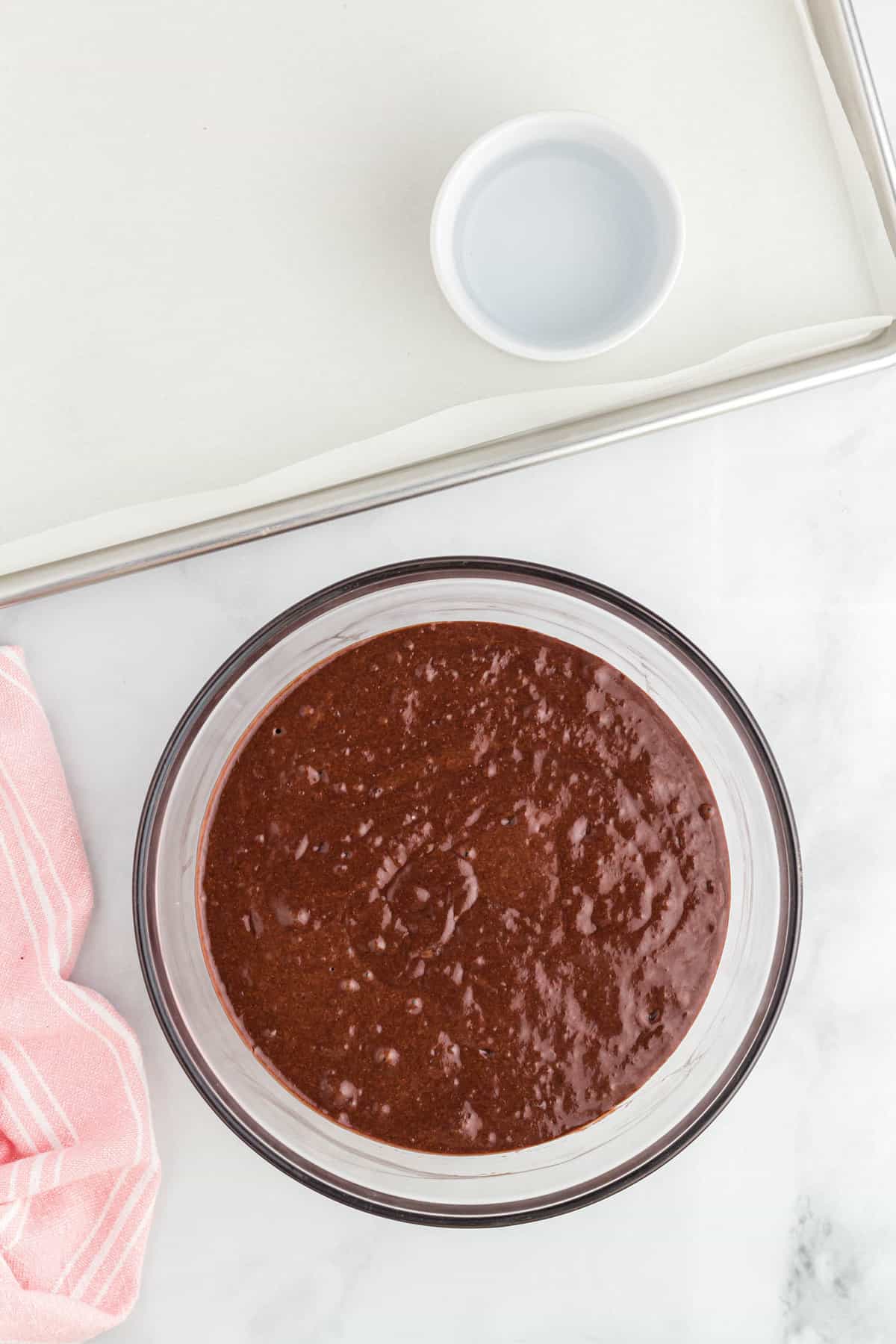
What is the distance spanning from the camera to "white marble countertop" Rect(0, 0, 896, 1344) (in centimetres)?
111

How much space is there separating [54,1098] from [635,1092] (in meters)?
0.62

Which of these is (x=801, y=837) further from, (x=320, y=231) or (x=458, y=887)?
(x=320, y=231)

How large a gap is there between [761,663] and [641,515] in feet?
0.70

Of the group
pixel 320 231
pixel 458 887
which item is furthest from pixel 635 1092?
pixel 320 231

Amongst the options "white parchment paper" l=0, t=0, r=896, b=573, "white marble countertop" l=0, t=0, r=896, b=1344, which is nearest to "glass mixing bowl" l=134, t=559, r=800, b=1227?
"white marble countertop" l=0, t=0, r=896, b=1344

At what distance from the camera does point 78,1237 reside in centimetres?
106

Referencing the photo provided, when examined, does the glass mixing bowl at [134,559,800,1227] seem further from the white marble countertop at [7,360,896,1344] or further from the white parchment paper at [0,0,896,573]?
the white parchment paper at [0,0,896,573]

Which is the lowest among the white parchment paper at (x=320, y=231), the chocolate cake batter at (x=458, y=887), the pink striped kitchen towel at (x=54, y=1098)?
the pink striped kitchen towel at (x=54, y=1098)

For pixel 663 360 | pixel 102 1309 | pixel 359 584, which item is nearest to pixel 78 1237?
pixel 102 1309

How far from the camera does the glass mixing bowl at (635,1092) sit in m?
1.02

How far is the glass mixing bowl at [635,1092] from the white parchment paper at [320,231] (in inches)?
6.6

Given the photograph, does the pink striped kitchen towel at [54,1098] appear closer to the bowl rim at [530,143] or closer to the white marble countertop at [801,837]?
the white marble countertop at [801,837]

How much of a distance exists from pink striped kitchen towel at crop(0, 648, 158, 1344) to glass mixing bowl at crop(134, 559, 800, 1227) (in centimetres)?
11

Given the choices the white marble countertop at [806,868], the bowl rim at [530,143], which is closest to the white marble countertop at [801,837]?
the white marble countertop at [806,868]
